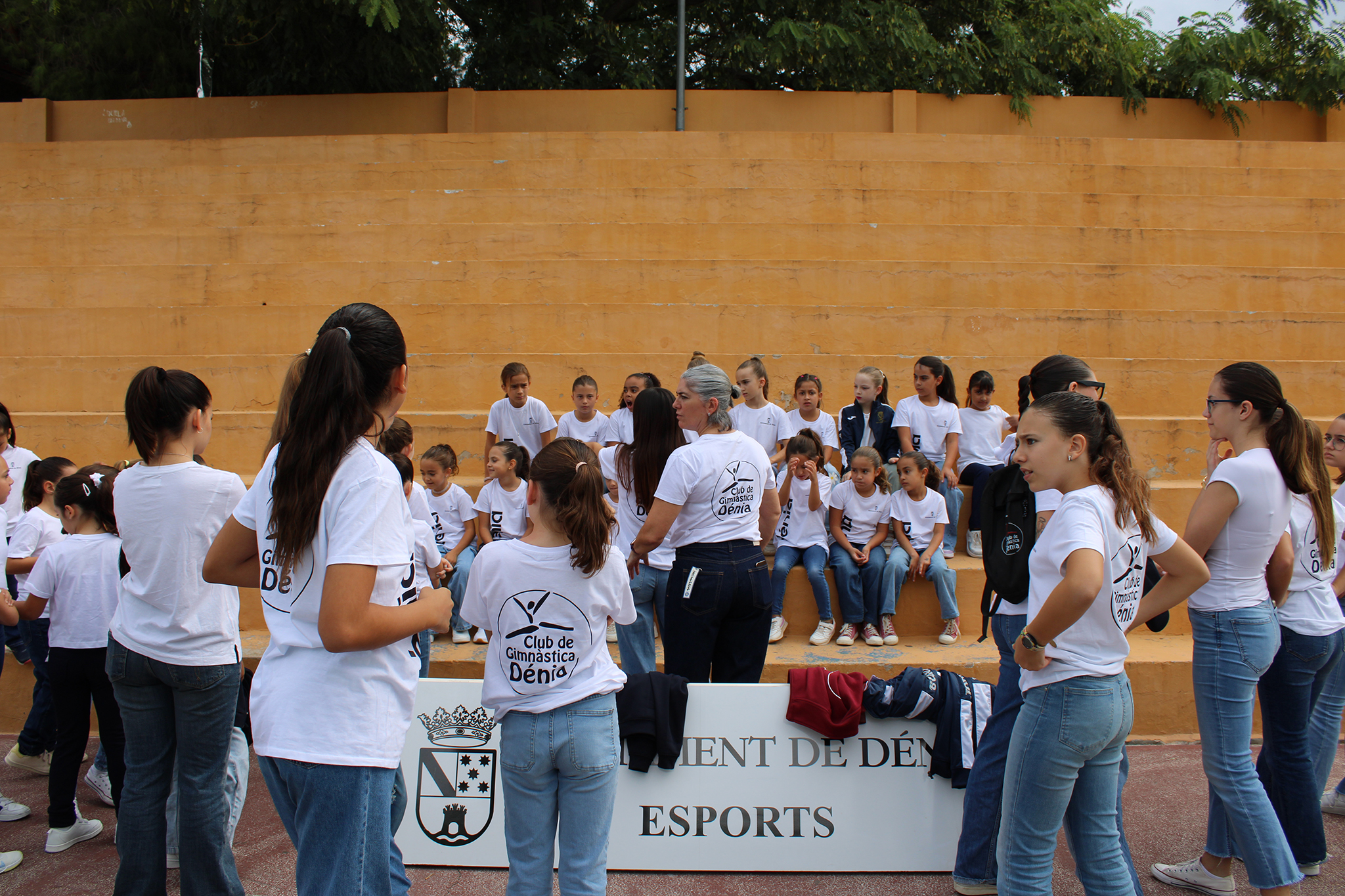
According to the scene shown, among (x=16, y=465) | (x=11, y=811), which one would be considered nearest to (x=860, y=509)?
(x=11, y=811)

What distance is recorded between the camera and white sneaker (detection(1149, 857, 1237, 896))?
3445 mm

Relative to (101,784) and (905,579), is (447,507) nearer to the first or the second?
(101,784)

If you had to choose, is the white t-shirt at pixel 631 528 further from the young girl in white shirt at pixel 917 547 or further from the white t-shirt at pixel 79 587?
the white t-shirt at pixel 79 587

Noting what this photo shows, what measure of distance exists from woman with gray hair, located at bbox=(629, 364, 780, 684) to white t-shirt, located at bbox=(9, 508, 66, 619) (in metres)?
2.95

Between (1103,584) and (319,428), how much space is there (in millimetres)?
2125

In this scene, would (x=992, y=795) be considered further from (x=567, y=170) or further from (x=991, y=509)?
(x=567, y=170)

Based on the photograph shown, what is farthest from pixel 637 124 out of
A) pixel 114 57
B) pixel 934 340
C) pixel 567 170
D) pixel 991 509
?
pixel 991 509

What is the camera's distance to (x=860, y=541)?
19.5ft

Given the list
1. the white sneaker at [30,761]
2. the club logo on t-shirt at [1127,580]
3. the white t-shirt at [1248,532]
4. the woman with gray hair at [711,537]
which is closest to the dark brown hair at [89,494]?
the white sneaker at [30,761]

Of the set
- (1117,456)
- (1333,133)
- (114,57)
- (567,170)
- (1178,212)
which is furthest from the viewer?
(114,57)

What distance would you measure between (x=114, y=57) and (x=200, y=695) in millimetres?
17185

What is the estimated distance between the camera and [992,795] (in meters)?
3.38

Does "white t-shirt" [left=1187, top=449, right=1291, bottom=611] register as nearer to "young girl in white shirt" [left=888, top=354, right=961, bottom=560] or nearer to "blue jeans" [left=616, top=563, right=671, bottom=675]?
"blue jeans" [left=616, top=563, right=671, bottom=675]

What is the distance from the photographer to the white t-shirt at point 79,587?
3691 millimetres
